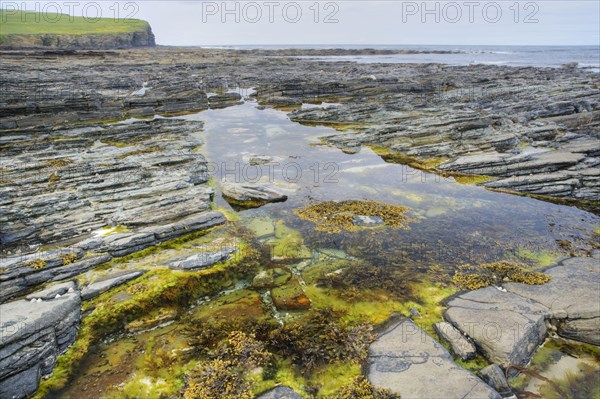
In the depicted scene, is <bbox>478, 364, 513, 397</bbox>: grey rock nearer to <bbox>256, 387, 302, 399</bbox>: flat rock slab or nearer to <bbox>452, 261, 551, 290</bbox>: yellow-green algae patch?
<bbox>452, 261, 551, 290</bbox>: yellow-green algae patch

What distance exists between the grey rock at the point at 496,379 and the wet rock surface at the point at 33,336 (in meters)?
12.2

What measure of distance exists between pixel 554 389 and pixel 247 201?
16148 mm

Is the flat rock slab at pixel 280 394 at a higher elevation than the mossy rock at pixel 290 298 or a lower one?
lower

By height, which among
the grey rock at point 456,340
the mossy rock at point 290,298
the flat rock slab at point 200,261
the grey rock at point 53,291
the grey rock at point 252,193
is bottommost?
the grey rock at point 456,340

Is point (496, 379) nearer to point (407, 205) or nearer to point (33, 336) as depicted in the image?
point (407, 205)

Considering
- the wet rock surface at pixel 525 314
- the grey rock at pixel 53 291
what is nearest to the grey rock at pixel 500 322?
the wet rock surface at pixel 525 314

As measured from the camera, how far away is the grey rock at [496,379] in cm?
880

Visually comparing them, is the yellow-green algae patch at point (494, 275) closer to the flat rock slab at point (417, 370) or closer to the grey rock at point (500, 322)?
the grey rock at point (500, 322)

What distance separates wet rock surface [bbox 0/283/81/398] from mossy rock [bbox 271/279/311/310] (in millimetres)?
6637

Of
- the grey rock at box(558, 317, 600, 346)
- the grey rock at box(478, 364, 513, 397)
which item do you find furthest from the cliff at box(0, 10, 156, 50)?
the grey rock at box(558, 317, 600, 346)

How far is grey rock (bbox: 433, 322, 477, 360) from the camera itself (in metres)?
9.93

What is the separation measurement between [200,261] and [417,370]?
9220 millimetres

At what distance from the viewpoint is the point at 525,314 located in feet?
36.4

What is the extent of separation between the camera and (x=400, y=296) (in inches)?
500
